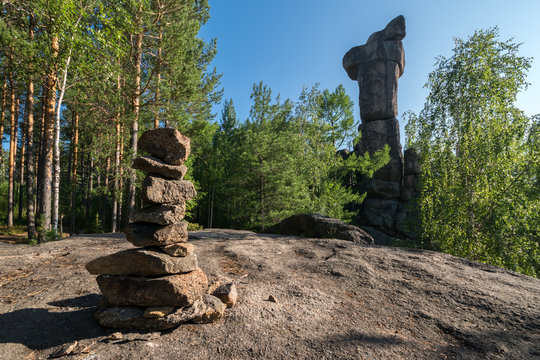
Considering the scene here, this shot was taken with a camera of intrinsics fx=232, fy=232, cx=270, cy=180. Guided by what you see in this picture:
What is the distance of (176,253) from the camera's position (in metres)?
3.36

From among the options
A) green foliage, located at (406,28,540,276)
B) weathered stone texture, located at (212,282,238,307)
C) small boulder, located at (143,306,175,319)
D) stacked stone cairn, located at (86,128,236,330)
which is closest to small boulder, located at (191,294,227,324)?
stacked stone cairn, located at (86,128,236,330)

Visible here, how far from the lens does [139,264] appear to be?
10.4ft

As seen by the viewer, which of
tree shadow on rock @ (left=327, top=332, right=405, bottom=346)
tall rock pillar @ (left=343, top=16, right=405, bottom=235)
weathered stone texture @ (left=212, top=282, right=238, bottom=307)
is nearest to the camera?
tree shadow on rock @ (left=327, top=332, right=405, bottom=346)

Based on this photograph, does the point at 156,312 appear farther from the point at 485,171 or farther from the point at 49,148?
the point at 485,171

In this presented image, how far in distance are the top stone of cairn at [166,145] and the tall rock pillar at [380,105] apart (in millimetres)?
22946

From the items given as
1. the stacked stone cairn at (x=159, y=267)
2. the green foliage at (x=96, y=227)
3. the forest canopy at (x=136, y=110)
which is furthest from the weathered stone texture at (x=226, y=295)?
the green foliage at (x=96, y=227)

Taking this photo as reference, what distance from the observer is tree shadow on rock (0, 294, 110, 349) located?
8.84 feet

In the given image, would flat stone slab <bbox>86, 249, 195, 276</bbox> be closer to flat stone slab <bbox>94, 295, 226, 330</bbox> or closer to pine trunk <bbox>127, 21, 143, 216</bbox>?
flat stone slab <bbox>94, 295, 226, 330</bbox>

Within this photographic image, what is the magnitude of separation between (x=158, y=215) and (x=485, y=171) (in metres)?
13.2

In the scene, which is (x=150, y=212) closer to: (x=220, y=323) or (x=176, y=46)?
(x=220, y=323)

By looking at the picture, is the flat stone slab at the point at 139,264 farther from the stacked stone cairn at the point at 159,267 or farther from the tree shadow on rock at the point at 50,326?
the tree shadow on rock at the point at 50,326

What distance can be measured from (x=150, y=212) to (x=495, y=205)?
1313cm

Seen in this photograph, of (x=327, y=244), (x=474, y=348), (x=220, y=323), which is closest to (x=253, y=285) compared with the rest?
(x=220, y=323)

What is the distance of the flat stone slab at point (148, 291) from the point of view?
304cm
